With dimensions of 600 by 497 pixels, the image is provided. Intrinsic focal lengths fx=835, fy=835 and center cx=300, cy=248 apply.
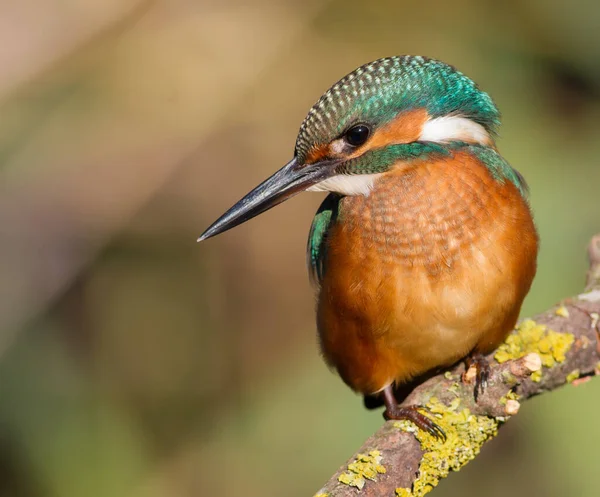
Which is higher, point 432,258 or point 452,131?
point 452,131

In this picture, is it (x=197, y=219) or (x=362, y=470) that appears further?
(x=197, y=219)

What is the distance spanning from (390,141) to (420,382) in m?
0.94

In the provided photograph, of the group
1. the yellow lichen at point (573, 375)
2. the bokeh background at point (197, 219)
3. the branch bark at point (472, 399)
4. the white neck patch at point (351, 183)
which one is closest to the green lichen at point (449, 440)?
the branch bark at point (472, 399)

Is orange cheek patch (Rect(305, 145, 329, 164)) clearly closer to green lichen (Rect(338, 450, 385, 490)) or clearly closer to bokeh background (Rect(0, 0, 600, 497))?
green lichen (Rect(338, 450, 385, 490))

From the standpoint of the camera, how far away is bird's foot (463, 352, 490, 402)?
8.70ft

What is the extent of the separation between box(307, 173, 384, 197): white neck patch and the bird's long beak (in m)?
0.02

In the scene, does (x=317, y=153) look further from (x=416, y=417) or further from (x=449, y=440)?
(x=449, y=440)

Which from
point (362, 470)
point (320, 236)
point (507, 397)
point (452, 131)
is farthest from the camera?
point (320, 236)

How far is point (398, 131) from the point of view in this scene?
102 inches

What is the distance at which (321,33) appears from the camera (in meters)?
4.99

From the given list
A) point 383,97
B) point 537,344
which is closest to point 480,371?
point 537,344

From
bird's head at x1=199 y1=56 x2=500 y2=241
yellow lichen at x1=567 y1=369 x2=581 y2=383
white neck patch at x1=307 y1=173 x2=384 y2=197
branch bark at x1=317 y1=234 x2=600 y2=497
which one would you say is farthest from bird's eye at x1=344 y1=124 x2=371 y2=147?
yellow lichen at x1=567 y1=369 x2=581 y2=383

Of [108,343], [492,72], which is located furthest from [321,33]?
[108,343]

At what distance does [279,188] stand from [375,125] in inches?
14.7
